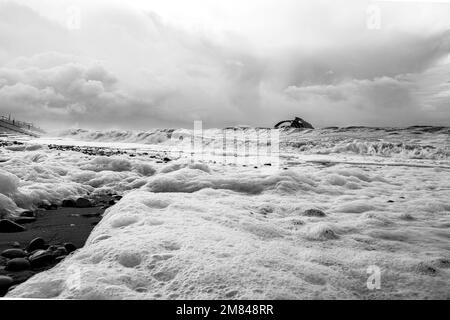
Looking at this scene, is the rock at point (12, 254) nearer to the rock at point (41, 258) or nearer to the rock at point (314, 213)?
the rock at point (41, 258)

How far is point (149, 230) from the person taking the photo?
9.68 feet

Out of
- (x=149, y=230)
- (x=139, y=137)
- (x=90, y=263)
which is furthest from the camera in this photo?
(x=139, y=137)

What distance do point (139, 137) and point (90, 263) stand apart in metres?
32.7

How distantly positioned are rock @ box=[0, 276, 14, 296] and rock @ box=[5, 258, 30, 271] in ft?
0.76

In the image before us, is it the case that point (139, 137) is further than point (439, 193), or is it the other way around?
point (139, 137)

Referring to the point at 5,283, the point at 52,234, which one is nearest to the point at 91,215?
the point at 52,234

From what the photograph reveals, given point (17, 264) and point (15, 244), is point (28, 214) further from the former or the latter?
point (17, 264)

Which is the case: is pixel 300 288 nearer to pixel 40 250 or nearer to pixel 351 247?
pixel 351 247

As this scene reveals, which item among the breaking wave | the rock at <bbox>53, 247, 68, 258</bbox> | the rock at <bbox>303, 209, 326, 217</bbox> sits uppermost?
the breaking wave

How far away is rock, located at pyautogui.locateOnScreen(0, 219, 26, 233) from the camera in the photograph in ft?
10.8

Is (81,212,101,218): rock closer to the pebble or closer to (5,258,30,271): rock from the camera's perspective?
the pebble

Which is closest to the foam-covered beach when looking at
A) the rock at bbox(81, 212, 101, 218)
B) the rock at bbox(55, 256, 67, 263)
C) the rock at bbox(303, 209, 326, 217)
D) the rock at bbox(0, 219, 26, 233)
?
the rock at bbox(303, 209, 326, 217)
